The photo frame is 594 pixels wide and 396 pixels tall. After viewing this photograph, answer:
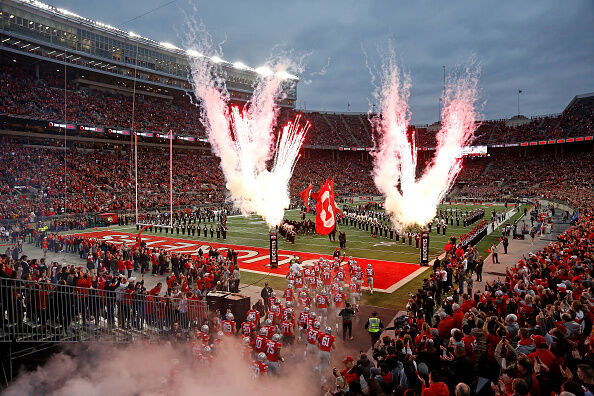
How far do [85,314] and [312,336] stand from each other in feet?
17.6

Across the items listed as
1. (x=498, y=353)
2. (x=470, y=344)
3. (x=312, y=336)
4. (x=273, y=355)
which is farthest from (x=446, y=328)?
(x=273, y=355)

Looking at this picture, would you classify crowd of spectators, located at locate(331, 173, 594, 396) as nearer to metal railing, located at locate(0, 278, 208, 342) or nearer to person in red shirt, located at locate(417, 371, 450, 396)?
person in red shirt, located at locate(417, 371, 450, 396)

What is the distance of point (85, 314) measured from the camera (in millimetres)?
9328

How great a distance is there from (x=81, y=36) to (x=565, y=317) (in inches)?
2148

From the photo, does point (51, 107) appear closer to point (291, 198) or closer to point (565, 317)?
point (291, 198)

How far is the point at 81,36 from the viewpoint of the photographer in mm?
46844

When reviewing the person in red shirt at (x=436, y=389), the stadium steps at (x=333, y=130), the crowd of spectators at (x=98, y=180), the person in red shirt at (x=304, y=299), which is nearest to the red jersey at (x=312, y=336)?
the person in red shirt at (x=304, y=299)

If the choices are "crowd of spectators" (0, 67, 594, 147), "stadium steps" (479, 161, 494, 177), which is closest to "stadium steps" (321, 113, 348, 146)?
"crowd of spectators" (0, 67, 594, 147)

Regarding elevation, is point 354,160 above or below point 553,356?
above

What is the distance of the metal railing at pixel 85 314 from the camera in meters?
8.55

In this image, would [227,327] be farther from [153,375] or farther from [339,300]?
[339,300]

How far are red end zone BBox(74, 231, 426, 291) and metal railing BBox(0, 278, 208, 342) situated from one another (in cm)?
802

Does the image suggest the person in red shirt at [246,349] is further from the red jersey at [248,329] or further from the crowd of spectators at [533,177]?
the crowd of spectators at [533,177]

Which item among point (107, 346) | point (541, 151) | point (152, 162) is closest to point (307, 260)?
point (107, 346)
